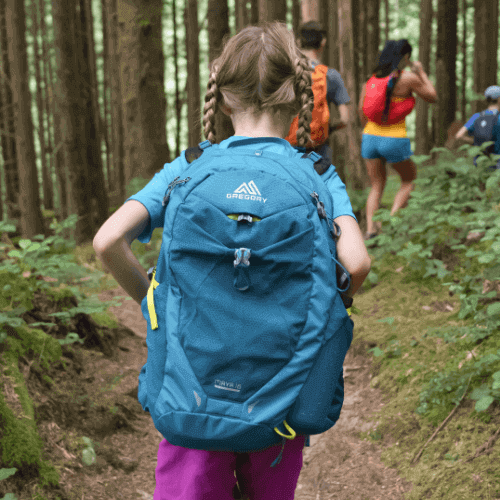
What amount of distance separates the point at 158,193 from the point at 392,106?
4.83 meters

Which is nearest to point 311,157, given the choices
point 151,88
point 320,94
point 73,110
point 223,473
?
point 223,473

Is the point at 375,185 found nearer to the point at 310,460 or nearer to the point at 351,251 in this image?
the point at 310,460

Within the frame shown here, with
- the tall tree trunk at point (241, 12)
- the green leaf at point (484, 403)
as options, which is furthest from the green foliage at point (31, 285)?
the tall tree trunk at point (241, 12)

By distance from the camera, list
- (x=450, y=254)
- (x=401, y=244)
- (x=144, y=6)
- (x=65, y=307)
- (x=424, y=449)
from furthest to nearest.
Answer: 1. (x=144, y=6)
2. (x=401, y=244)
3. (x=450, y=254)
4. (x=65, y=307)
5. (x=424, y=449)

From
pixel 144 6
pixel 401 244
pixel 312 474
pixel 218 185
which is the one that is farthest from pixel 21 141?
pixel 218 185

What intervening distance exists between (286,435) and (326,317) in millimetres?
336

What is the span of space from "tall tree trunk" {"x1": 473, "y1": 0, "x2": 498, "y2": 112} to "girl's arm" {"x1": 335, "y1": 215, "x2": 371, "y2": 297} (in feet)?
42.1

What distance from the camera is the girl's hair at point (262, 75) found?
159 centimetres

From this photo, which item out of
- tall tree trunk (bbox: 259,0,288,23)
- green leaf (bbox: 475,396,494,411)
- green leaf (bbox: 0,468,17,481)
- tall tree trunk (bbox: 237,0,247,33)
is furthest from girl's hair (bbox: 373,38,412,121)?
tall tree trunk (bbox: 237,0,247,33)

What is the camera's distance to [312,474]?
3.08 meters

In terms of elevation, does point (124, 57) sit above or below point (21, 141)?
above

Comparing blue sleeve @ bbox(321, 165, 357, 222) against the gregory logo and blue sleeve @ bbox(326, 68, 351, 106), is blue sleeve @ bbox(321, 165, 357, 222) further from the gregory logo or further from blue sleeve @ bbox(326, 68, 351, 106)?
blue sleeve @ bbox(326, 68, 351, 106)

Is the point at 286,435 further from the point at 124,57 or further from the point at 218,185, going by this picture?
the point at 124,57

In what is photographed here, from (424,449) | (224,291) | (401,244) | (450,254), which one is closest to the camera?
(224,291)
